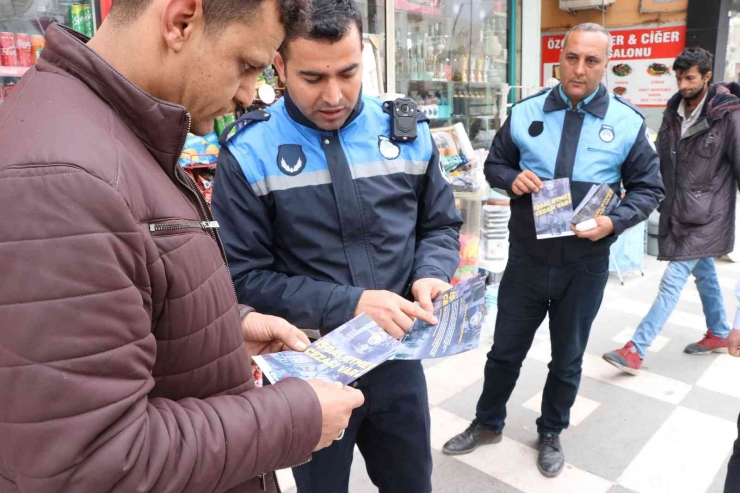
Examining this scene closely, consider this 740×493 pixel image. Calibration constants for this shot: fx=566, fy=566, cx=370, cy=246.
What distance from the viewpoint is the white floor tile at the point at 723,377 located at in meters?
3.42

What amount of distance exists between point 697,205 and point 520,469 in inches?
89.3

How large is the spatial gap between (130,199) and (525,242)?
215 cm

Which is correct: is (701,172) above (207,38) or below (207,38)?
below

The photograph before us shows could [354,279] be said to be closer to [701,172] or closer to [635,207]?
[635,207]

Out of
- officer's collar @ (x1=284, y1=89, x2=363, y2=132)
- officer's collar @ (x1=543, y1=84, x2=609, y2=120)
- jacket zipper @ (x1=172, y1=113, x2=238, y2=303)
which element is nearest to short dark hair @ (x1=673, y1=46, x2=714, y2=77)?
officer's collar @ (x1=543, y1=84, x2=609, y2=120)

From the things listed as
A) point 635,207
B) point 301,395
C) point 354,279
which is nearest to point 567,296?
point 635,207

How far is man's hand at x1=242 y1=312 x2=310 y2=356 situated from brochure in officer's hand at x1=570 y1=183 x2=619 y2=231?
157cm

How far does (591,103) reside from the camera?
2.49 m

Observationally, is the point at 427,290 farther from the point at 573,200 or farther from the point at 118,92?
the point at 573,200

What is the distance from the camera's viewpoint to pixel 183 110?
87 cm

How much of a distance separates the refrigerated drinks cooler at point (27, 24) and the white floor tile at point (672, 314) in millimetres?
4345

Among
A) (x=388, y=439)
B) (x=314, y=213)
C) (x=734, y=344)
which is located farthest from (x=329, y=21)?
(x=734, y=344)

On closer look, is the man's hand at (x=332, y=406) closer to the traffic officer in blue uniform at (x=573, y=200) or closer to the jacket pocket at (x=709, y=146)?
the traffic officer in blue uniform at (x=573, y=200)

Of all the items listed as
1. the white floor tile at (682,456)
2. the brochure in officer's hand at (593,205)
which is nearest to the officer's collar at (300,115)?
the brochure in officer's hand at (593,205)
